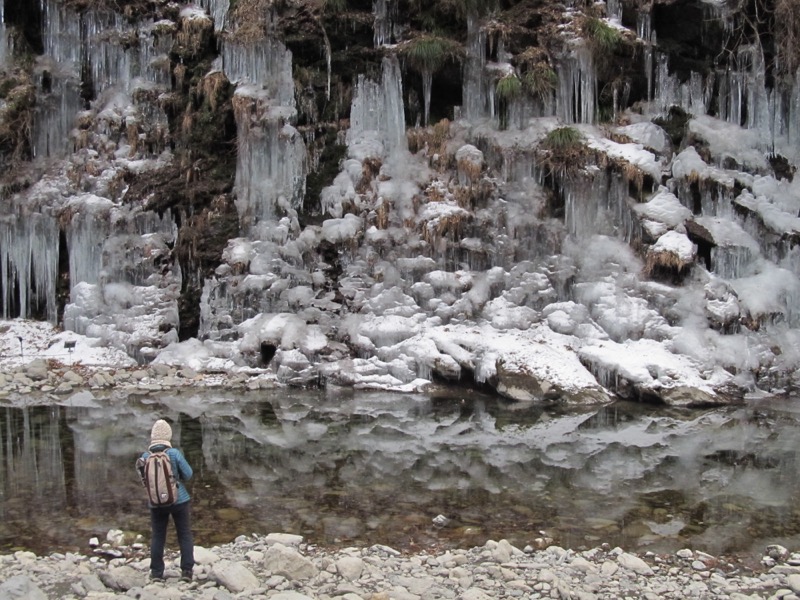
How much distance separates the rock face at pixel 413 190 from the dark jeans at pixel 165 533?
26.4 ft

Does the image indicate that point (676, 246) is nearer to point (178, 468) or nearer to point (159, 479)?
point (178, 468)

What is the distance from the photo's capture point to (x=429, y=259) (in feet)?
48.0

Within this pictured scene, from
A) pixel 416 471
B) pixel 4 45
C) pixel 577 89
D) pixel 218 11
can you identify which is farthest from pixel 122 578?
pixel 4 45

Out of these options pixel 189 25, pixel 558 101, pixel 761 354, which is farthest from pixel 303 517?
pixel 189 25

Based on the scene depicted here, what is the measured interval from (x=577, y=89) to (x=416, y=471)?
11311 millimetres

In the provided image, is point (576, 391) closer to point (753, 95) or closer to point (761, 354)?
point (761, 354)

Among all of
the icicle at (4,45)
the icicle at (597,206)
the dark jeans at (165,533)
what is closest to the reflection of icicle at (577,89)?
the icicle at (597,206)

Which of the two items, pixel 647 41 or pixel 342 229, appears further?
pixel 647 41

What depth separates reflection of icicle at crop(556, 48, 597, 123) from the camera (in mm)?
16281

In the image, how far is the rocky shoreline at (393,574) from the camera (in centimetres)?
472

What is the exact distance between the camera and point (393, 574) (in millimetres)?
5148

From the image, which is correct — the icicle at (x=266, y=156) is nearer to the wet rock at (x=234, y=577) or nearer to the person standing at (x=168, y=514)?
the person standing at (x=168, y=514)

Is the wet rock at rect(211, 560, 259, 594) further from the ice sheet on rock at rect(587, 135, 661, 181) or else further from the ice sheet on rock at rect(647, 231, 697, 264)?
the ice sheet on rock at rect(587, 135, 661, 181)

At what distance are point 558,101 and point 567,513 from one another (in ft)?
39.0
